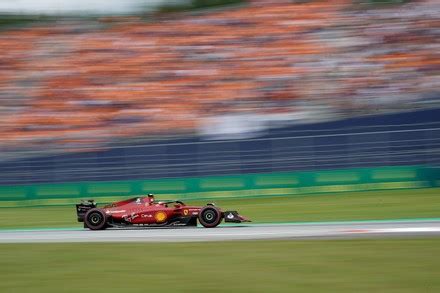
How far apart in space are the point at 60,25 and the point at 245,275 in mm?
19138

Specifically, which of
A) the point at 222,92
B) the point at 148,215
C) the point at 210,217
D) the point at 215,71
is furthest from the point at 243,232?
the point at 215,71

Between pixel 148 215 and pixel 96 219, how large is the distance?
0.87 m

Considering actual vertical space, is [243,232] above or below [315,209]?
below

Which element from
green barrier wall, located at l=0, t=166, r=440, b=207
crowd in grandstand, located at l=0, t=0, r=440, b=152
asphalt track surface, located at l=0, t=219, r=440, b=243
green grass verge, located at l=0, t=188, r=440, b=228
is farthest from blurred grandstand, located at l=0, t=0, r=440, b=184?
asphalt track surface, located at l=0, t=219, r=440, b=243

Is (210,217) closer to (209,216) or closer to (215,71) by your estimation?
(209,216)

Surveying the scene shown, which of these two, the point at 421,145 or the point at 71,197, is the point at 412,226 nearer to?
the point at 421,145

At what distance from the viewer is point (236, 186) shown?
58.5 feet

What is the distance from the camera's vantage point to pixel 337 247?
8711 millimetres

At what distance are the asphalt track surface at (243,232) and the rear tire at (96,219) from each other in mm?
133

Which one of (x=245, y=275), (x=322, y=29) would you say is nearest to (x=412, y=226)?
(x=245, y=275)

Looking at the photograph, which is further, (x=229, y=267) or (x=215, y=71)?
(x=215, y=71)

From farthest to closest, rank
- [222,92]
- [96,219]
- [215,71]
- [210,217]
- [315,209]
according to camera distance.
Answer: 1. [215,71]
2. [222,92]
3. [315,209]
4. [96,219]
5. [210,217]

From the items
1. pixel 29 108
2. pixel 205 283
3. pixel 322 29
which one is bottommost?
pixel 205 283

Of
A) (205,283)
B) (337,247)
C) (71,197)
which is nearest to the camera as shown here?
(205,283)
